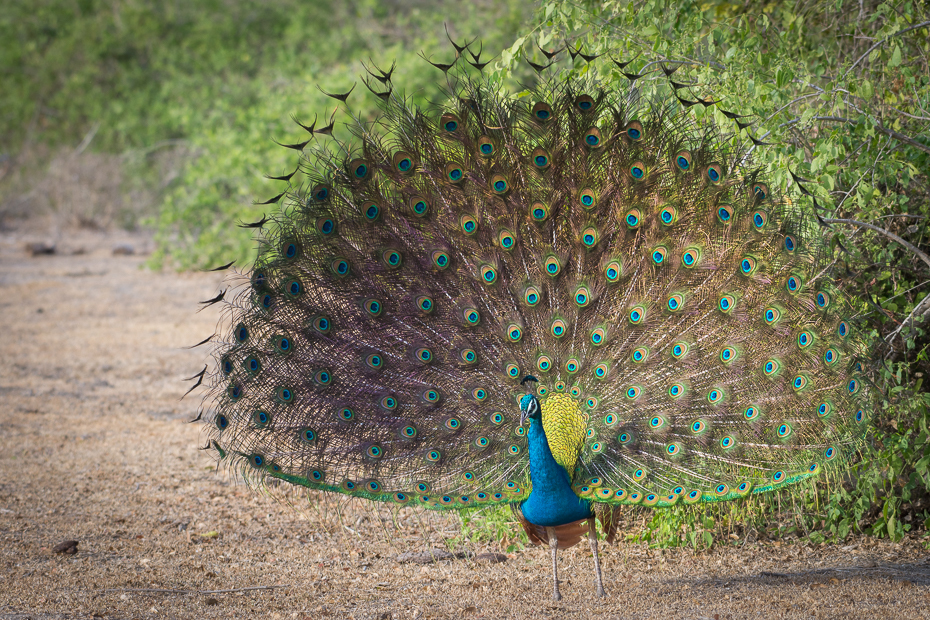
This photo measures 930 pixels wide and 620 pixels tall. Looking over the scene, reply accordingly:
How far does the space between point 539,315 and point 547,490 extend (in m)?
1.05

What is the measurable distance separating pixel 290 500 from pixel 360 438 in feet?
7.06

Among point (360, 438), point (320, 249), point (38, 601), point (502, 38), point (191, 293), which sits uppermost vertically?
point (502, 38)

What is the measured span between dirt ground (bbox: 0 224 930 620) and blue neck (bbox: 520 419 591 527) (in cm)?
58

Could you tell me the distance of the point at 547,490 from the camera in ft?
15.0

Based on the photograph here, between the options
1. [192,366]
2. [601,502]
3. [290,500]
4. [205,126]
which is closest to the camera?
[601,502]

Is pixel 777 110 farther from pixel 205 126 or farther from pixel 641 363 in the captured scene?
pixel 205 126

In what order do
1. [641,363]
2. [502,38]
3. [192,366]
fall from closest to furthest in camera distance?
[641,363] < [192,366] < [502,38]

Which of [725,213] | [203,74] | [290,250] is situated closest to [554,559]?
[725,213]

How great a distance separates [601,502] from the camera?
455 centimetres

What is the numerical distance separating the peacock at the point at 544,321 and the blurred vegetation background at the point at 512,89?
1.30ft

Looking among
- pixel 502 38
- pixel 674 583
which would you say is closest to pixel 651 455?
pixel 674 583

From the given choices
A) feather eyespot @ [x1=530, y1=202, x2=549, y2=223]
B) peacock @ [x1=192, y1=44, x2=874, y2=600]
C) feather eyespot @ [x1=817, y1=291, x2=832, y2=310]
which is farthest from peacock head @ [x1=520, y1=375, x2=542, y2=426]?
feather eyespot @ [x1=817, y1=291, x2=832, y2=310]

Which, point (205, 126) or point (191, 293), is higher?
point (205, 126)

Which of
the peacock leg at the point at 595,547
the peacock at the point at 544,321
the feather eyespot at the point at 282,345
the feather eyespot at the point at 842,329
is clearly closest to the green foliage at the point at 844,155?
the peacock at the point at 544,321
